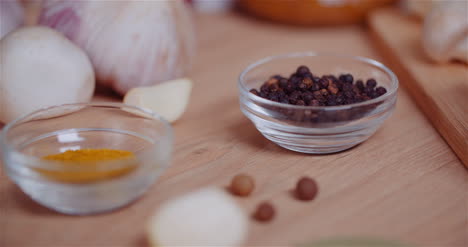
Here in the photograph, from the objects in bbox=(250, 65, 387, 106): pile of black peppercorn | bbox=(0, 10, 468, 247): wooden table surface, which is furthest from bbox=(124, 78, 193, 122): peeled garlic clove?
bbox=(250, 65, 387, 106): pile of black peppercorn

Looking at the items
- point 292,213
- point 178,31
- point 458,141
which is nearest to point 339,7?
point 178,31

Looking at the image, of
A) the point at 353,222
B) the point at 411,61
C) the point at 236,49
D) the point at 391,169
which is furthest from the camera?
the point at 236,49

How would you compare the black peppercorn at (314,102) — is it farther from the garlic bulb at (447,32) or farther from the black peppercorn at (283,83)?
the garlic bulb at (447,32)

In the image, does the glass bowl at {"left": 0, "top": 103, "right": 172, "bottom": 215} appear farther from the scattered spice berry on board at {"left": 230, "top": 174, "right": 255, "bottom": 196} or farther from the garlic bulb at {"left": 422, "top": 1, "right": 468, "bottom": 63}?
the garlic bulb at {"left": 422, "top": 1, "right": 468, "bottom": 63}

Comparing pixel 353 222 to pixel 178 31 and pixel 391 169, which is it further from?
pixel 178 31

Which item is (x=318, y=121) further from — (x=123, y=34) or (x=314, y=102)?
(x=123, y=34)

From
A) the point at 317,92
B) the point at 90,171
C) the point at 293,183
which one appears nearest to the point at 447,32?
the point at 317,92
